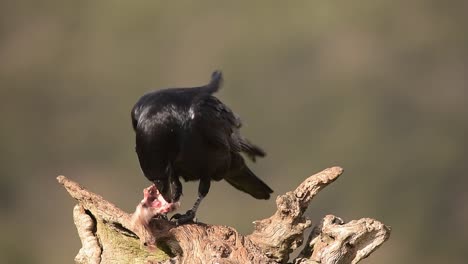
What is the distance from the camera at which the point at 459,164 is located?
19.5 metres

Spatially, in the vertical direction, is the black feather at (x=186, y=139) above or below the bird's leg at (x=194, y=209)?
above

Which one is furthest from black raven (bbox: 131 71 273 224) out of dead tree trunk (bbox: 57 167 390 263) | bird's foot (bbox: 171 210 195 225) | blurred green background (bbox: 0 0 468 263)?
blurred green background (bbox: 0 0 468 263)

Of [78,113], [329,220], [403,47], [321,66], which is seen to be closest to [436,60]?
[403,47]

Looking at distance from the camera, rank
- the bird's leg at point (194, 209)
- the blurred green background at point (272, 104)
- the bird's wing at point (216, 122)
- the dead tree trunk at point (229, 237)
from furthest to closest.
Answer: the blurred green background at point (272, 104)
the bird's wing at point (216, 122)
the bird's leg at point (194, 209)
the dead tree trunk at point (229, 237)

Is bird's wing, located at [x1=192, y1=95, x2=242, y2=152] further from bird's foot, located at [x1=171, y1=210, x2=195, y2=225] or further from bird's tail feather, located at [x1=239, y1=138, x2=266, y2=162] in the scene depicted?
bird's foot, located at [x1=171, y1=210, x2=195, y2=225]

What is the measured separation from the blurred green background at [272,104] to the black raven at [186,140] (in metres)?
5.99

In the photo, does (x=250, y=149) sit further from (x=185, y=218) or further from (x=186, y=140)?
(x=185, y=218)

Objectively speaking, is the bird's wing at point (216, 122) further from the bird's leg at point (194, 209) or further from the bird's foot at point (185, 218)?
the bird's foot at point (185, 218)

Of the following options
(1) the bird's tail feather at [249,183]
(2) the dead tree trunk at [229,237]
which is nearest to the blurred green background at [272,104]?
(1) the bird's tail feather at [249,183]

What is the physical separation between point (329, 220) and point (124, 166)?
10.9m

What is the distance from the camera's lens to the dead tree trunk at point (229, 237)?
693 centimetres

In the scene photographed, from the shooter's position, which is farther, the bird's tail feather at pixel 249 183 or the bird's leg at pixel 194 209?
the bird's tail feather at pixel 249 183

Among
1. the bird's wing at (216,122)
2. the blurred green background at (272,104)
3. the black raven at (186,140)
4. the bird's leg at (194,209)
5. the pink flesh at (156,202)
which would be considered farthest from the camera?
the blurred green background at (272,104)

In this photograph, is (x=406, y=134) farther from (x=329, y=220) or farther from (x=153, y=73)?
(x=329, y=220)
